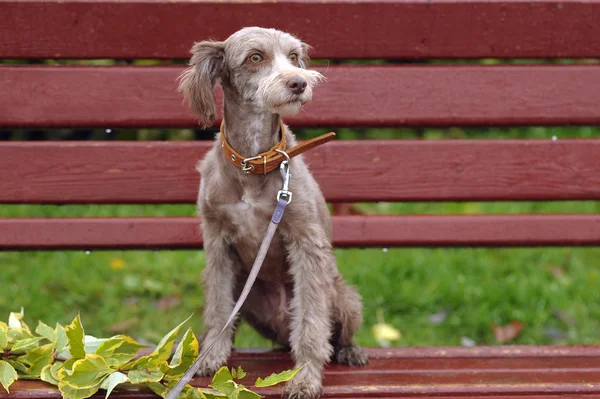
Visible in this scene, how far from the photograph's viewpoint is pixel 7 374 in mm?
2449

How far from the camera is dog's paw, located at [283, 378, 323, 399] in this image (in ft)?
8.41

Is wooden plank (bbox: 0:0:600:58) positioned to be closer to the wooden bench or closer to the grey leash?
the wooden bench

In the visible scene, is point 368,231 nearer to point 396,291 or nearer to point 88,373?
point 396,291

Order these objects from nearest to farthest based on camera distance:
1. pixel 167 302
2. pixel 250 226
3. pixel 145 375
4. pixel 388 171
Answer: pixel 145 375
pixel 250 226
pixel 388 171
pixel 167 302

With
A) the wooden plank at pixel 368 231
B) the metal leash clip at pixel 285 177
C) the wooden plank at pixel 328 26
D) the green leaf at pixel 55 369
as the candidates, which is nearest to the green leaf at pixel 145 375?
the green leaf at pixel 55 369

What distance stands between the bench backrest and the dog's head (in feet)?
1.66

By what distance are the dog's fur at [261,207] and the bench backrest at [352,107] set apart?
1.42 feet

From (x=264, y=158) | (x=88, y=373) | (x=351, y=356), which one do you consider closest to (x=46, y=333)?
(x=88, y=373)

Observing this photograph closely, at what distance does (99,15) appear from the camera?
321 cm

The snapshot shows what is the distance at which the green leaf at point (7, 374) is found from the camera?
7.96 feet

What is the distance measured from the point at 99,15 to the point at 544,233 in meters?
2.03

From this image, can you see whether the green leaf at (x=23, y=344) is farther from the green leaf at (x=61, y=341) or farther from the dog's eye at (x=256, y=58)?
the dog's eye at (x=256, y=58)

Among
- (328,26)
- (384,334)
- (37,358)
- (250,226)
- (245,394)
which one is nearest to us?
(245,394)

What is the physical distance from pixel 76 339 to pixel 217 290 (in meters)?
0.61
